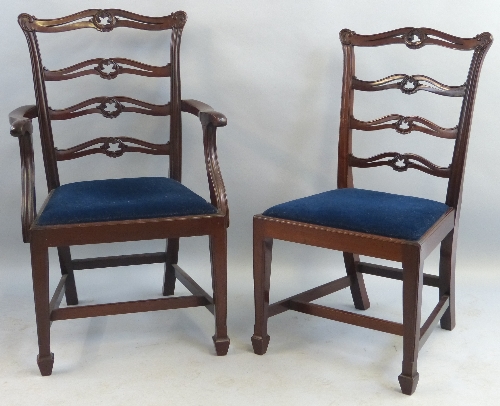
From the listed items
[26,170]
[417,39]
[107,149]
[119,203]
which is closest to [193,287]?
[119,203]

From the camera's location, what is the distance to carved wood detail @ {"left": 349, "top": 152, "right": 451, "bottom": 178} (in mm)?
2369

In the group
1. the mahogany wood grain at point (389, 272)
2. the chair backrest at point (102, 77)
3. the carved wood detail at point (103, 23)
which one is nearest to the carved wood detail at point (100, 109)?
the chair backrest at point (102, 77)

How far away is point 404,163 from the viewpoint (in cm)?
245

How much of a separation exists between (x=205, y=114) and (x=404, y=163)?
0.69m

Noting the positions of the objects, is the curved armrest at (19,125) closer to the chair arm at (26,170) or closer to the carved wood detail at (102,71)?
the chair arm at (26,170)

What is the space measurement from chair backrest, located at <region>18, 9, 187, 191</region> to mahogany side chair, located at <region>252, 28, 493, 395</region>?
0.57 meters

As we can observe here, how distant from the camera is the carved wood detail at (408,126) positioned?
2.34 meters

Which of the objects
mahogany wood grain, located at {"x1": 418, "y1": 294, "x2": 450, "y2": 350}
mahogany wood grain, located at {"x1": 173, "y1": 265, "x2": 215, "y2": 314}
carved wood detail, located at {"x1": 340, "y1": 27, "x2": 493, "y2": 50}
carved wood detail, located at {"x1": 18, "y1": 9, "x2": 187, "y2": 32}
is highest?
A: carved wood detail, located at {"x1": 18, "y1": 9, "x2": 187, "y2": 32}

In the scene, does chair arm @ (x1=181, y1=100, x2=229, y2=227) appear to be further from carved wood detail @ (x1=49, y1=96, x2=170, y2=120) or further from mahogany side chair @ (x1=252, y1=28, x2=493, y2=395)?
carved wood detail @ (x1=49, y1=96, x2=170, y2=120)

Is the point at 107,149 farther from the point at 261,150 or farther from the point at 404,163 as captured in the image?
the point at 404,163

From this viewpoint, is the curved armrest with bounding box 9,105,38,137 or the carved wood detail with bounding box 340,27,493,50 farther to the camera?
Result: the carved wood detail with bounding box 340,27,493,50

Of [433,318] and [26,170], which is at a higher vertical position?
[26,170]

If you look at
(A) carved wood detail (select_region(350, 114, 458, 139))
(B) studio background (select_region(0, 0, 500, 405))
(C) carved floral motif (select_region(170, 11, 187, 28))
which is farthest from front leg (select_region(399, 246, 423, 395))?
(C) carved floral motif (select_region(170, 11, 187, 28))

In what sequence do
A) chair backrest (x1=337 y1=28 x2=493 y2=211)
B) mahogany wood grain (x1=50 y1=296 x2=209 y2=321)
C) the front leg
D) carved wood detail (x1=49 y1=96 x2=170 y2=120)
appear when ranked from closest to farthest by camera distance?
the front leg → mahogany wood grain (x1=50 y1=296 x2=209 y2=321) → chair backrest (x1=337 y1=28 x2=493 y2=211) → carved wood detail (x1=49 y1=96 x2=170 y2=120)
